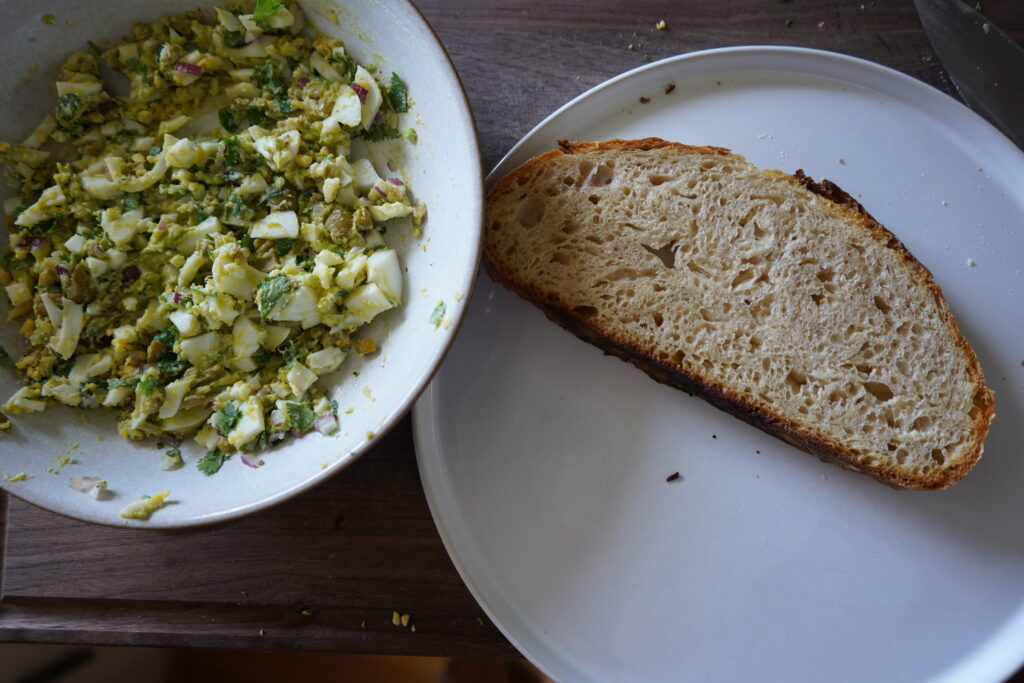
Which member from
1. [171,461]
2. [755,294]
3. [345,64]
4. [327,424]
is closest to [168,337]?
[171,461]

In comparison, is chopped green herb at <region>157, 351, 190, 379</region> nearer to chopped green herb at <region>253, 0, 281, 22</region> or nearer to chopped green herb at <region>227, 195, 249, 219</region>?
chopped green herb at <region>227, 195, 249, 219</region>

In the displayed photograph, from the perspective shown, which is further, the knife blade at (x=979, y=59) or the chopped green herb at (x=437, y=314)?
the knife blade at (x=979, y=59)

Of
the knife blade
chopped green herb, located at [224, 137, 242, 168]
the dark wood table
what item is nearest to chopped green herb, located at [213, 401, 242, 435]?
the dark wood table

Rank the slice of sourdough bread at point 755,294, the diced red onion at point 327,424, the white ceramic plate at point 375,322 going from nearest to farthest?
the white ceramic plate at point 375,322 → the diced red onion at point 327,424 → the slice of sourdough bread at point 755,294

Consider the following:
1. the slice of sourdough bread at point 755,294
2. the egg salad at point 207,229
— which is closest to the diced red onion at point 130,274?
the egg salad at point 207,229

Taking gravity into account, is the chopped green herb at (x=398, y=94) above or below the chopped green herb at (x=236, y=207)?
above

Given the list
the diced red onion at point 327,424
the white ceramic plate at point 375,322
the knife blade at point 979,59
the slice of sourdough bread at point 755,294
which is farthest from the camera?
the knife blade at point 979,59

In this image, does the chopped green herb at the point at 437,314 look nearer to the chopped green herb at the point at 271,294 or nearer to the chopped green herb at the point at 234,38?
the chopped green herb at the point at 271,294
